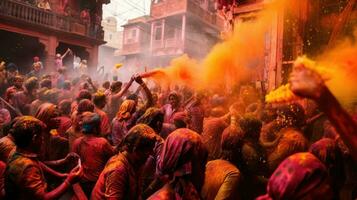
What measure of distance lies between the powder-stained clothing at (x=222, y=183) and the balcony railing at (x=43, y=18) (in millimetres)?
16746

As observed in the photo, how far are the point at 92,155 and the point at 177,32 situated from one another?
3060 cm

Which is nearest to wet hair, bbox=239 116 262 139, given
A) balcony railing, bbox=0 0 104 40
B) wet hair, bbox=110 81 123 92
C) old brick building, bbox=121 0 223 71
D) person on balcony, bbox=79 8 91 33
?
wet hair, bbox=110 81 123 92

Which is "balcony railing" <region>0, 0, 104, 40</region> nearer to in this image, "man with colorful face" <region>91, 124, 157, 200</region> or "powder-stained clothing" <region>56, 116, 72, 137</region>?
"powder-stained clothing" <region>56, 116, 72, 137</region>

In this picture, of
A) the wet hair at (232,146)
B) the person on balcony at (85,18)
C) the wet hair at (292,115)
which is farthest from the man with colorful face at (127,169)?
the person on balcony at (85,18)

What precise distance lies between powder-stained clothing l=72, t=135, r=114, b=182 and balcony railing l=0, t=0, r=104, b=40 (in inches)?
596

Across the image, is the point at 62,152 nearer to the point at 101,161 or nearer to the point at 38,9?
the point at 101,161

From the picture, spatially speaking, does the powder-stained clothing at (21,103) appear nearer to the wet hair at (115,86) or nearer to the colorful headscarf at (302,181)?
the wet hair at (115,86)

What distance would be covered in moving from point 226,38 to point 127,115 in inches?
193

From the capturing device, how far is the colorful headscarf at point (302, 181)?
177 cm

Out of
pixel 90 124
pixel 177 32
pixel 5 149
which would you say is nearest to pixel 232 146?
pixel 90 124

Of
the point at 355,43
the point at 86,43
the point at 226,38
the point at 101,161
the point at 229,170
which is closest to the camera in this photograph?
the point at 229,170

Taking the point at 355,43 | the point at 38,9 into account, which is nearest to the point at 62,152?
the point at 355,43

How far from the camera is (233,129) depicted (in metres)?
3.95

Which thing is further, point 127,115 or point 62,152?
point 127,115
